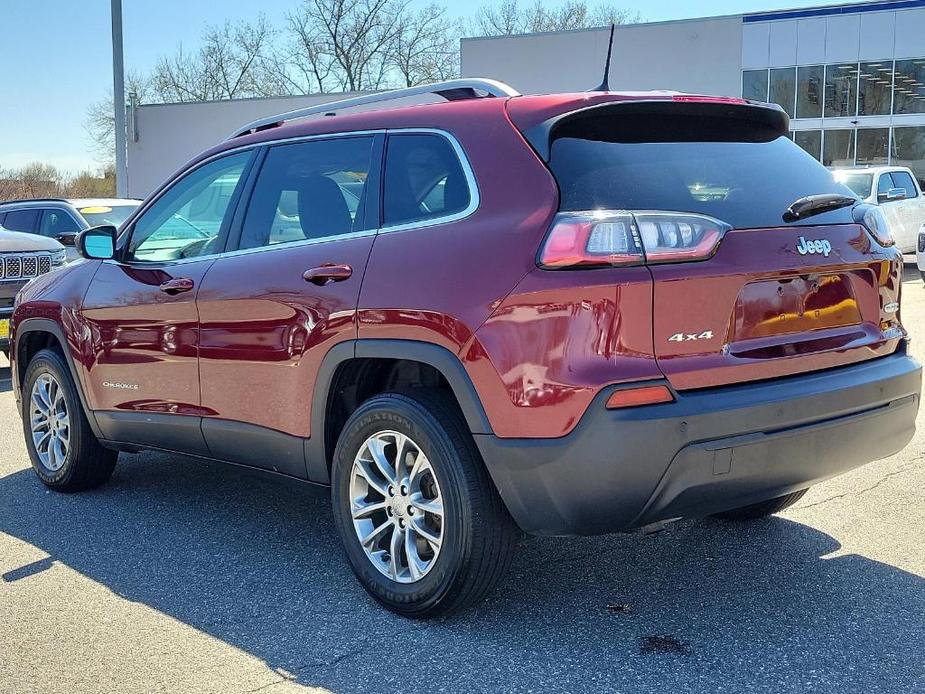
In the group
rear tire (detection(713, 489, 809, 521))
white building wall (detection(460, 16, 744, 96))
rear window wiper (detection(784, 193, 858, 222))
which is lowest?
rear tire (detection(713, 489, 809, 521))

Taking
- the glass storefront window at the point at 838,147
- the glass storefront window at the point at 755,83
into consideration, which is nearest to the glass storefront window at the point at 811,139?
the glass storefront window at the point at 838,147

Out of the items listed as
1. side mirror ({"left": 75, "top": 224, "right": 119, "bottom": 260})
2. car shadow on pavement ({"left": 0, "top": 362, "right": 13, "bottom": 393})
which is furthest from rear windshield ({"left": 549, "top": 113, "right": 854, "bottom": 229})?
car shadow on pavement ({"left": 0, "top": 362, "right": 13, "bottom": 393})

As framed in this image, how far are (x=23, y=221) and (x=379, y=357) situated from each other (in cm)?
1055

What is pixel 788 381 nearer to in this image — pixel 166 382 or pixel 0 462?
pixel 166 382

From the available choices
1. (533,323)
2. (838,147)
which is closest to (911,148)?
(838,147)

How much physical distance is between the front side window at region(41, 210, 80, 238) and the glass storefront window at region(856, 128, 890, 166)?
93.3ft

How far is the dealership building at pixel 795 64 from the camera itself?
33812mm

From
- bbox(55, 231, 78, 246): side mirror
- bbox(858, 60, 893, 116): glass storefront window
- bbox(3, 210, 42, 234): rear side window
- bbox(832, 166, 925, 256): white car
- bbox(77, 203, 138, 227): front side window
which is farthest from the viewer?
bbox(858, 60, 893, 116): glass storefront window

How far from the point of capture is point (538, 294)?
3.12 m

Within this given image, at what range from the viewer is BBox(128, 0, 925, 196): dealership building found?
3381 centimetres

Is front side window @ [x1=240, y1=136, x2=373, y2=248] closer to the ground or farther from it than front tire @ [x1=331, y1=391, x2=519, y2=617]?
farther from it

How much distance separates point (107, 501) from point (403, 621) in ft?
7.60

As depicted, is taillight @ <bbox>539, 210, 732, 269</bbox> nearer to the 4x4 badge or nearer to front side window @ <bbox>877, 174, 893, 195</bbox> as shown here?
the 4x4 badge

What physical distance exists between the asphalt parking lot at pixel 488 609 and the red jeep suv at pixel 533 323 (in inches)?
12.5
